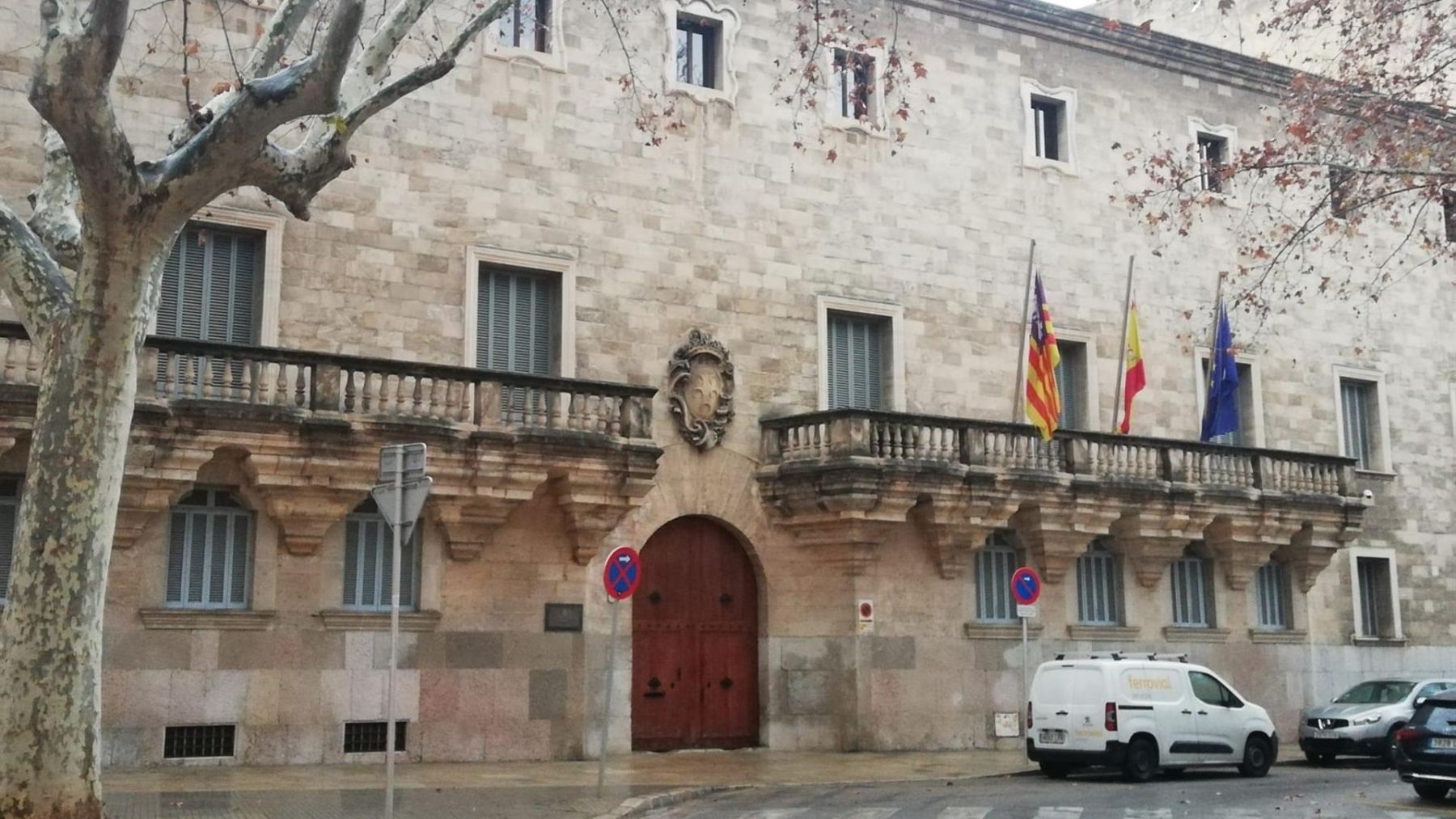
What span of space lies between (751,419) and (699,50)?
593 cm

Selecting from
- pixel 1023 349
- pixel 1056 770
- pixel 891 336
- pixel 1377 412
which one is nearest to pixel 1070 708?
pixel 1056 770

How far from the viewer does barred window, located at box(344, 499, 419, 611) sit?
20.0m

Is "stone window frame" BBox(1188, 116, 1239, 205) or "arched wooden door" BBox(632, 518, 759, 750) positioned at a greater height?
"stone window frame" BBox(1188, 116, 1239, 205)

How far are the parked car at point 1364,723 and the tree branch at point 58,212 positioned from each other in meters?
18.7

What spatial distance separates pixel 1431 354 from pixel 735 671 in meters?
17.9

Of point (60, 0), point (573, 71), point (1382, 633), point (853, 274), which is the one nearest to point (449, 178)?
point (573, 71)

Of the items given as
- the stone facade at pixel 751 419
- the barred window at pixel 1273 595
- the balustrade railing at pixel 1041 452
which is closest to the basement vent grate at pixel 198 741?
the stone facade at pixel 751 419

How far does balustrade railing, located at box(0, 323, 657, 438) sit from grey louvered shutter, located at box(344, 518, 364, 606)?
1.83 metres

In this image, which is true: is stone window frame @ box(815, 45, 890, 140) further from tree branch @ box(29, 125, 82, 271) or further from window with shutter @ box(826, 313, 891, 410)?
tree branch @ box(29, 125, 82, 271)

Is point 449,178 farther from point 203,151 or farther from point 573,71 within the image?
point 203,151

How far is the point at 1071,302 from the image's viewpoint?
27.2 metres

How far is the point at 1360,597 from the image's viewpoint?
98.2 ft

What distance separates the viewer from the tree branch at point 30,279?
459 inches

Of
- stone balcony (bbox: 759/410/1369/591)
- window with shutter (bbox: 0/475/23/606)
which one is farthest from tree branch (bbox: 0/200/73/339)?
stone balcony (bbox: 759/410/1369/591)
